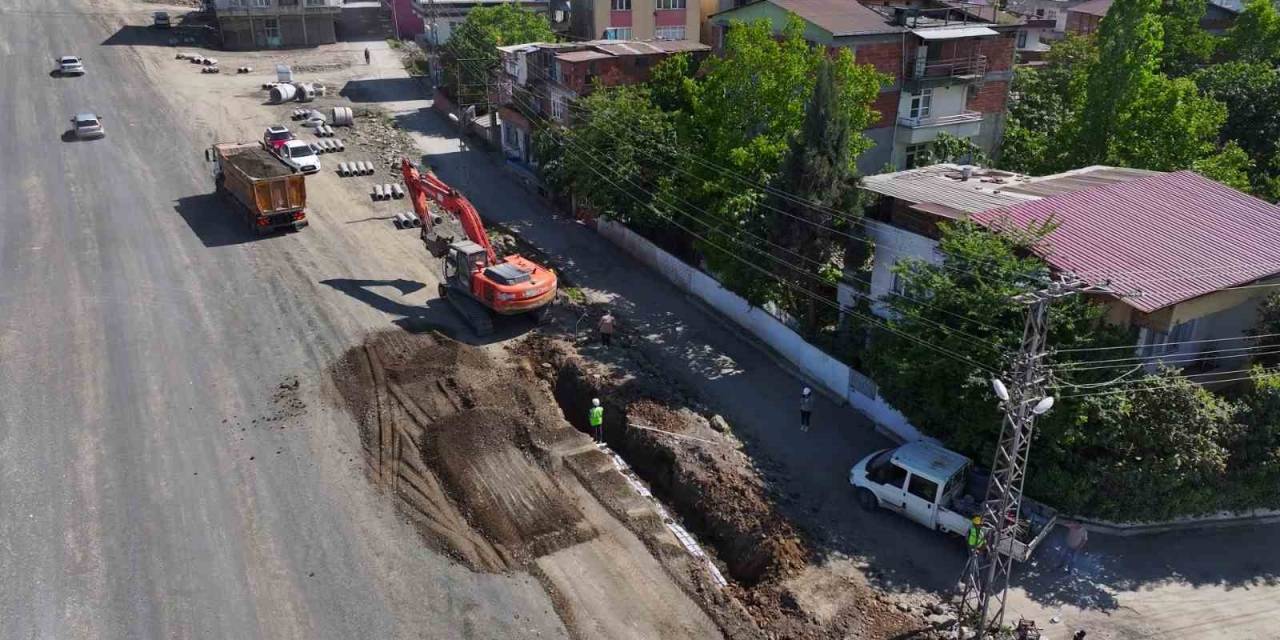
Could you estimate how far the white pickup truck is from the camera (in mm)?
22281

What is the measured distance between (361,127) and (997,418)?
4721cm

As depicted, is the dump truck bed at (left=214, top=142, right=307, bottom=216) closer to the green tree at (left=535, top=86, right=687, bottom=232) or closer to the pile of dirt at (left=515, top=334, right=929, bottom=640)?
the green tree at (left=535, top=86, right=687, bottom=232)

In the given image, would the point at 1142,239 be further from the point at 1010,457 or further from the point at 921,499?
the point at 1010,457

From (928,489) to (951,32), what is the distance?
27827mm

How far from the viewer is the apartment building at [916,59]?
42.2 m

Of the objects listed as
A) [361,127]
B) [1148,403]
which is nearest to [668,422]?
[1148,403]

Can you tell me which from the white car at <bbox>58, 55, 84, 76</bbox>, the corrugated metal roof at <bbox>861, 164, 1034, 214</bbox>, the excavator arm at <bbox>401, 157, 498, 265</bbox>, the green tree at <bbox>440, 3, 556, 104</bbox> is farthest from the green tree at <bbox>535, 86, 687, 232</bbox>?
the white car at <bbox>58, 55, 84, 76</bbox>

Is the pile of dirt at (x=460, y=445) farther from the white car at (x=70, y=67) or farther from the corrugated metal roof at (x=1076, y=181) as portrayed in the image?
the white car at (x=70, y=67)

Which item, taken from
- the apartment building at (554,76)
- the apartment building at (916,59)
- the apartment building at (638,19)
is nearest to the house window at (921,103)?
the apartment building at (916,59)

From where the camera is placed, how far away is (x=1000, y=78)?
46469 millimetres

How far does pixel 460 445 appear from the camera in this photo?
25922 millimetres

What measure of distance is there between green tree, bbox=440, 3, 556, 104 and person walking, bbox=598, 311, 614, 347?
2912 cm

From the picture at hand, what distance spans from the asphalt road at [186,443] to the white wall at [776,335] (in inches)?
441

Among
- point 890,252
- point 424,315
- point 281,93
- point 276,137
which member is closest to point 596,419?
point 424,315
